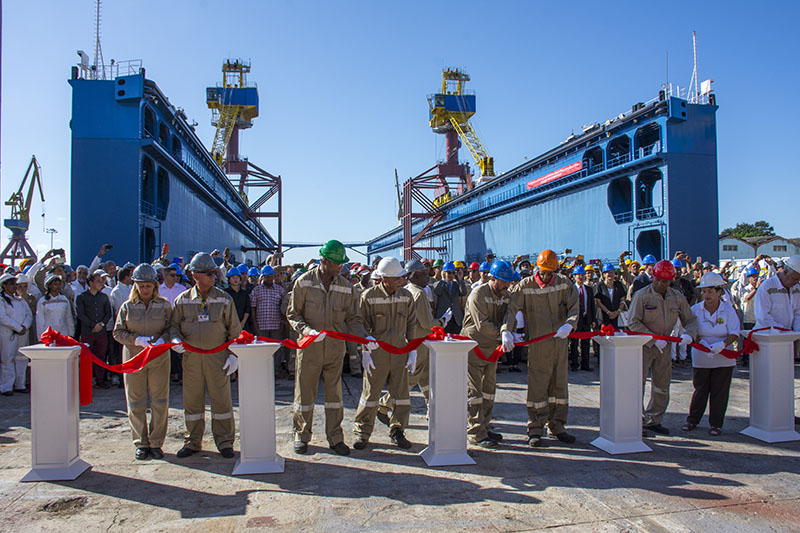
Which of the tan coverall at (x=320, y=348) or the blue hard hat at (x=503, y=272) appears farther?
the blue hard hat at (x=503, y=272)

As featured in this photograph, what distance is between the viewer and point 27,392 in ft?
25.8

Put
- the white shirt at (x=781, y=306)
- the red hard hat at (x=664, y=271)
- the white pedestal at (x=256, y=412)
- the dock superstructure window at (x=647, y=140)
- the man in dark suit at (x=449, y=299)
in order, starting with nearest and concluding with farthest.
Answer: the white pedestal at (x=256, y=412) < the red hard hat at (x=664, y=271) < the white shirt at (x=781, y=306) < the man in dark suit at (x=449, y=299) < the dock superstructure window at (x=647, y=140)

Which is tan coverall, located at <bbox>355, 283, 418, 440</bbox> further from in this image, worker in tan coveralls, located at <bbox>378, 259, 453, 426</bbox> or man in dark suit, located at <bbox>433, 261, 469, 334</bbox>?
man in dark suit, located at <bbox>433, 261, 469, 334</bbox>

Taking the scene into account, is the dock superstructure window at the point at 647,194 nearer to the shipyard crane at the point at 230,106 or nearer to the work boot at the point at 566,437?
the work boot at the point at 566,437

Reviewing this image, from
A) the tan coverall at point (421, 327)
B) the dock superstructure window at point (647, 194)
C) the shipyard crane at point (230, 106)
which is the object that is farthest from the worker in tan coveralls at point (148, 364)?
the shipyard crane at point (230, 106)

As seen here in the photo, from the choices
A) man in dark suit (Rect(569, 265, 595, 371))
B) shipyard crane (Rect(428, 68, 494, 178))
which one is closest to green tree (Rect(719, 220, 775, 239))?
shipyard crane (Rect(428, 68, 494, 178))

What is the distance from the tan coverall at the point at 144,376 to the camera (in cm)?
495

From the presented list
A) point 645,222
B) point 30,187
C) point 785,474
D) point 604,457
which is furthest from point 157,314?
point 30,187

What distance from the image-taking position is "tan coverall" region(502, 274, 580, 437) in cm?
543

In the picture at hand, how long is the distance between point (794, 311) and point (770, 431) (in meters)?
1.68

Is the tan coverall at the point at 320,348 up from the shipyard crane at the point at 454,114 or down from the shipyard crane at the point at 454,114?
down

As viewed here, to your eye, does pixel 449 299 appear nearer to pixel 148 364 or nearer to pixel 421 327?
pixel 421 327

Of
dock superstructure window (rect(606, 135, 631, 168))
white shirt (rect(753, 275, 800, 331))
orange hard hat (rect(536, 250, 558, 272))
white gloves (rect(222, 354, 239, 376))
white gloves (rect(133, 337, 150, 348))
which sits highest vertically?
dock superstructure window (rect(606, 135, 631, 168))

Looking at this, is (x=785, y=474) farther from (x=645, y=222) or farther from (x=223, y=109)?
(x=223, y=109)
